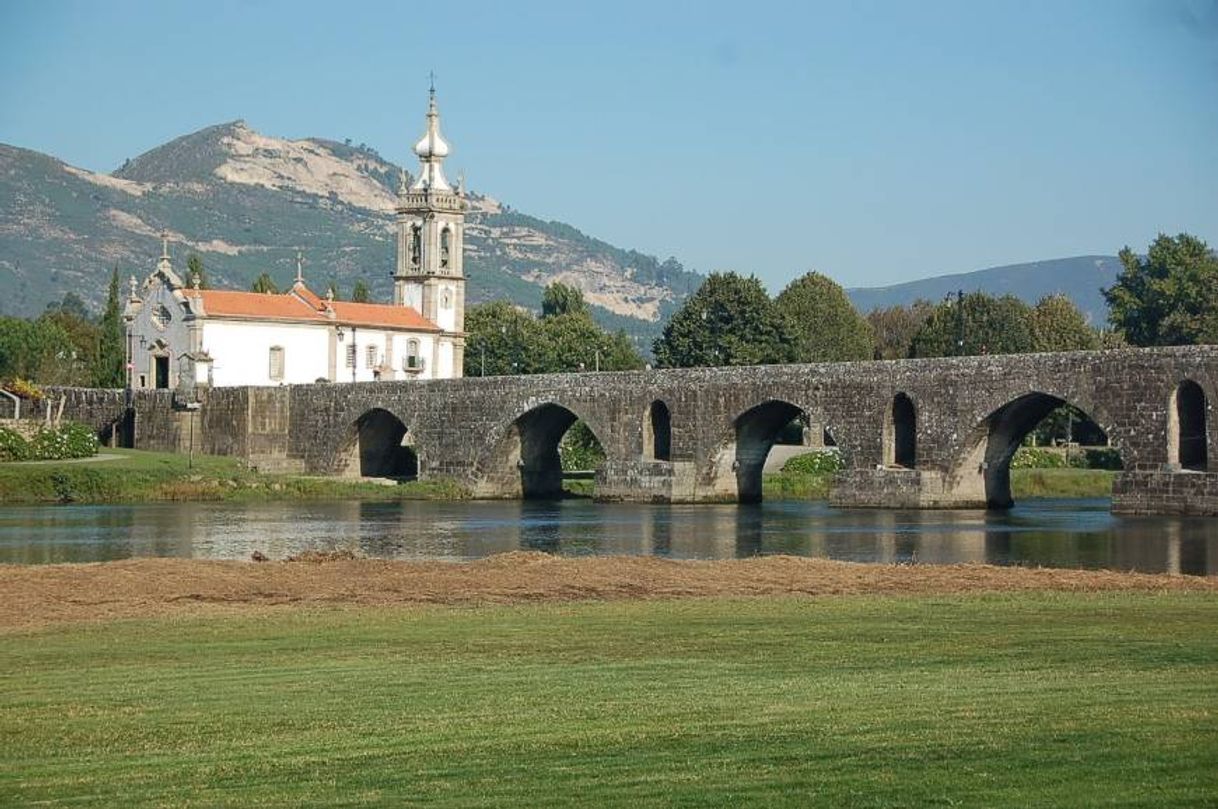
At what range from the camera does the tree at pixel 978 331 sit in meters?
119

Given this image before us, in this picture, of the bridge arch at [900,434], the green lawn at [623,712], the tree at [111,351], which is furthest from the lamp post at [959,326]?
the green lawn at [623,712]

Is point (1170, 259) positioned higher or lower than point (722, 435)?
higher

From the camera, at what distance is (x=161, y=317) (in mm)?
95438

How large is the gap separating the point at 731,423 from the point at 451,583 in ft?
135

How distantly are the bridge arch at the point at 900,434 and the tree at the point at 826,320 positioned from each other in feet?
189

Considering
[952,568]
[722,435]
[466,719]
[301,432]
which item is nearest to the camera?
[466,719]

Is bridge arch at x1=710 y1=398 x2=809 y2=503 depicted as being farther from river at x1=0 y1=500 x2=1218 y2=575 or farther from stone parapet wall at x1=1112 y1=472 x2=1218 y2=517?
stone parapet wall at x1=1112 y1=472 x2=1218 y2=517

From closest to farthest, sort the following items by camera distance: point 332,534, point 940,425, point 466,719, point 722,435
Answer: point 466,719, point 332,534, point 940,425, point 722,435

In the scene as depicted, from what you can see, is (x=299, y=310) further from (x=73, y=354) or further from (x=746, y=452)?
(x=73, y=354)

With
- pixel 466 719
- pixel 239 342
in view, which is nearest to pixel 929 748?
pixel 466 719

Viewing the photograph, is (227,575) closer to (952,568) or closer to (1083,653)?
(952,568)

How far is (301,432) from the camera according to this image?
89.2 m

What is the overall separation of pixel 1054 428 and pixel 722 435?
128ft

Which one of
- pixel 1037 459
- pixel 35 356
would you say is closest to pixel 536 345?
pixel 35 356
